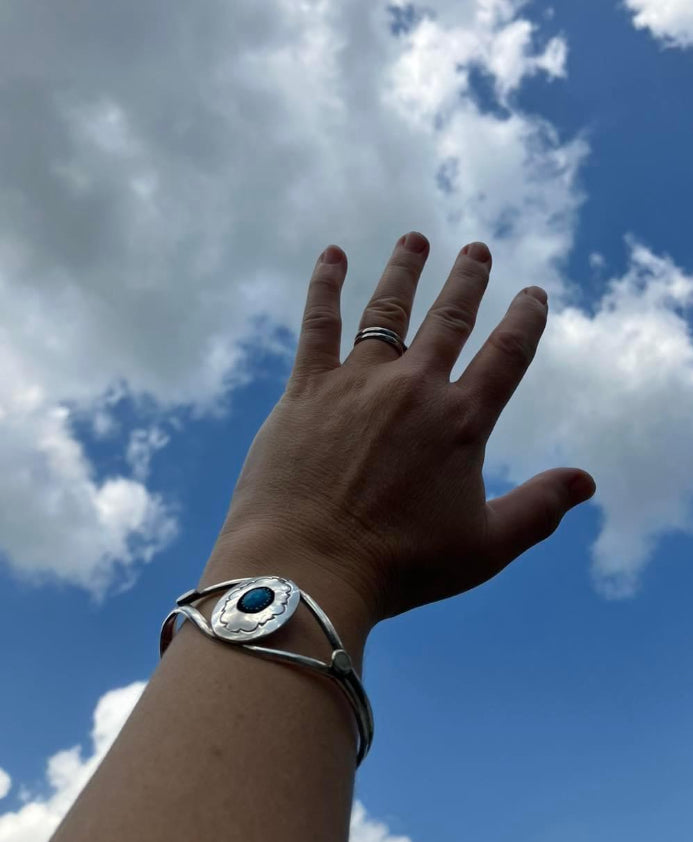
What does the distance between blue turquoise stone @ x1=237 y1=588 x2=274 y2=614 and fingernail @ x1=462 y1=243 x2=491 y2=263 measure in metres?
2.09

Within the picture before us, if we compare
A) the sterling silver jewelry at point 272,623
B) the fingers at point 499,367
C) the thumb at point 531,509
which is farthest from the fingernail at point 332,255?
the sterling silver jewelry at point 272,623

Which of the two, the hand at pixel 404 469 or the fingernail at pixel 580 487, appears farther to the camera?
the fingernail at pixel 580 487

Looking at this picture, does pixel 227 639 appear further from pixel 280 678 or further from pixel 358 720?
pixel 358 720

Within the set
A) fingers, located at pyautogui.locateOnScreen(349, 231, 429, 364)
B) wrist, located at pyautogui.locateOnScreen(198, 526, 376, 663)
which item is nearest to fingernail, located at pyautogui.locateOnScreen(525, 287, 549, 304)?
fingers, located at pyautogui.locateOnScreen(349, 231, 429, 364)

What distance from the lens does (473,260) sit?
134 inches

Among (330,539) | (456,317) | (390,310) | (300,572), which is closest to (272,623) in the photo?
(300,572)

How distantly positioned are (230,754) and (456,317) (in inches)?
83.2

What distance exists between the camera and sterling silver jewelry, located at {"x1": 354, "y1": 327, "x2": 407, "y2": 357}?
10.7 feet

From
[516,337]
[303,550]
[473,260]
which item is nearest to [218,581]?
[303,550]

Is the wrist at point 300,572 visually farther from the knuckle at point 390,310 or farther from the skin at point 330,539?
the knuckle at point 390,310

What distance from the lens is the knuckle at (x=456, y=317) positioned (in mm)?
3074

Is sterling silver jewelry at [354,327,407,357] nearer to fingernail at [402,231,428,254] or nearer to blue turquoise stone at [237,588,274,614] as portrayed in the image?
fingernail at [402,231,428,254]

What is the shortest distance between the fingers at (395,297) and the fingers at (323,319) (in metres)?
0.12

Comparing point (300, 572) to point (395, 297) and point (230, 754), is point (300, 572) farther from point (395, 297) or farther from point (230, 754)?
point (395, 297)
